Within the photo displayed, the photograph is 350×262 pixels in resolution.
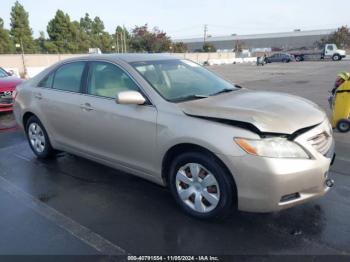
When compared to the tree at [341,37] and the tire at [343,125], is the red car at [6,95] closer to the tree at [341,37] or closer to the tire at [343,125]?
the tire at [343,125]

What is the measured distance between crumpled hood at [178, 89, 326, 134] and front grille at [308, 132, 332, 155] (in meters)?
0.14

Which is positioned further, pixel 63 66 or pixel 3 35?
pixel 3 35

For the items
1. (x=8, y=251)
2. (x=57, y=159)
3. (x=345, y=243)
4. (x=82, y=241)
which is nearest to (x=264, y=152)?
(x=345, y=243)

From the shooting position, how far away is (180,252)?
9.71 feet

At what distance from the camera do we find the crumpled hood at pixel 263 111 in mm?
3080

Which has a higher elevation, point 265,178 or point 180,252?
point 265,178

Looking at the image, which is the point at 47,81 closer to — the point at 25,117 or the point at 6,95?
the point at 25,117

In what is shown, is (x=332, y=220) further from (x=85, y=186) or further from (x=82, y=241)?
(x=85, y=186)

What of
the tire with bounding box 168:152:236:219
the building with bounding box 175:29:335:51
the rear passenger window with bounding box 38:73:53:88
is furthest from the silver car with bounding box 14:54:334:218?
the building with bounding box 175:29:335:51

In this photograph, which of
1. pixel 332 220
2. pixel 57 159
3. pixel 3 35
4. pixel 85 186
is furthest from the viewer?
pixel 3 35

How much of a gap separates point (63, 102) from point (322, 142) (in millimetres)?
3226

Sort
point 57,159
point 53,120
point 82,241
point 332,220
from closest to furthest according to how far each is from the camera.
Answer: point 82,241 → point 332,220 → point 53,120 → point 57,159

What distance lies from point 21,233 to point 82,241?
0.66 meters

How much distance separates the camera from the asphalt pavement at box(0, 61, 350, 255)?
302 cm
